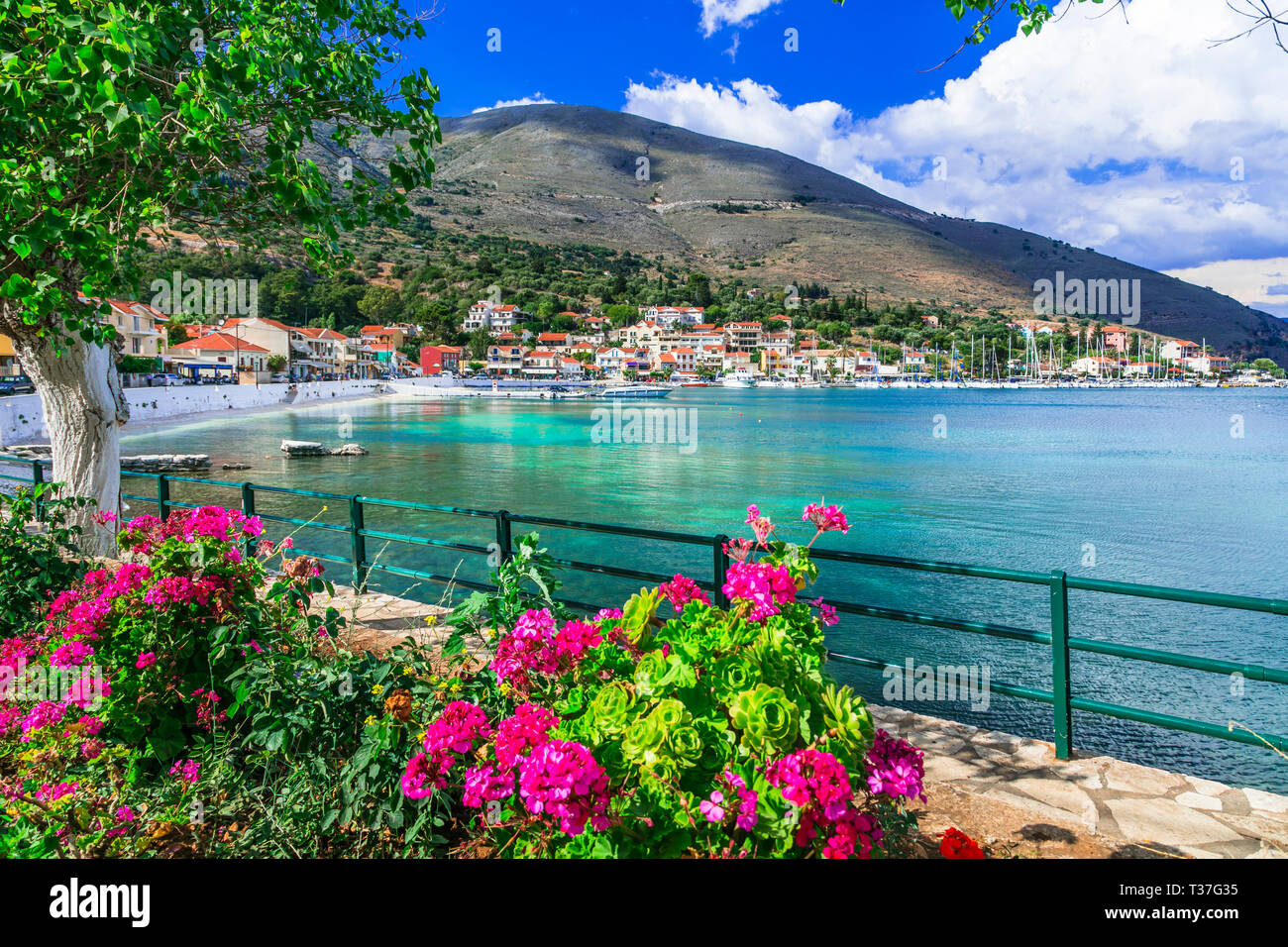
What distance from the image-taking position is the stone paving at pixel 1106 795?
10.5 feet

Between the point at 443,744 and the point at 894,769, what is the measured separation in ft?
4.19

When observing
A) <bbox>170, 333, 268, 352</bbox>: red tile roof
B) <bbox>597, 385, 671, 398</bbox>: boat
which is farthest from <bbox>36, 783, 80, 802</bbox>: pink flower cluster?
<bbox>597, 385, 671, 398</bbox>: boat

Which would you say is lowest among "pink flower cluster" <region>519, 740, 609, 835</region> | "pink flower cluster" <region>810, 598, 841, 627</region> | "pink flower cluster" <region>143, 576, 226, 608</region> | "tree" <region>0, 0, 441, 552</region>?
"pink flower cluster" <region>519, 740, 609, 835</region>

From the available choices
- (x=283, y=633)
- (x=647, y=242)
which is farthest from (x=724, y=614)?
(x=647, y=242)

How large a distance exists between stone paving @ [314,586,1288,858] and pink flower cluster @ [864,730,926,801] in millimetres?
1681

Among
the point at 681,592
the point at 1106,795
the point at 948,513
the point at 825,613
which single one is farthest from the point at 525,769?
the point at 948,513

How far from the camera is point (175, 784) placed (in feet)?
9.86

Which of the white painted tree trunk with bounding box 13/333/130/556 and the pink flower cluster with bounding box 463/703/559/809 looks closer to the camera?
the pink flower cluster with bounding box 463/703/559/809

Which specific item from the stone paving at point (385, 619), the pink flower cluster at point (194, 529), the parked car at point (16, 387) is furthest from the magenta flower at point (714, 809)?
the parked car at point (16, 387)

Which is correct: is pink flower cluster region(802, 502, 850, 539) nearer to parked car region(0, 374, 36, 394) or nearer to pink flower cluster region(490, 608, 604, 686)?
pink flower cluster region(490, 608, 604, 686)

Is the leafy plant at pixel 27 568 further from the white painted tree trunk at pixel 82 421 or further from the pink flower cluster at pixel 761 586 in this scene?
the pink flower cluster at pixel 761 586

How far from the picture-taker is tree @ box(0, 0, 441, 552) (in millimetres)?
4312
